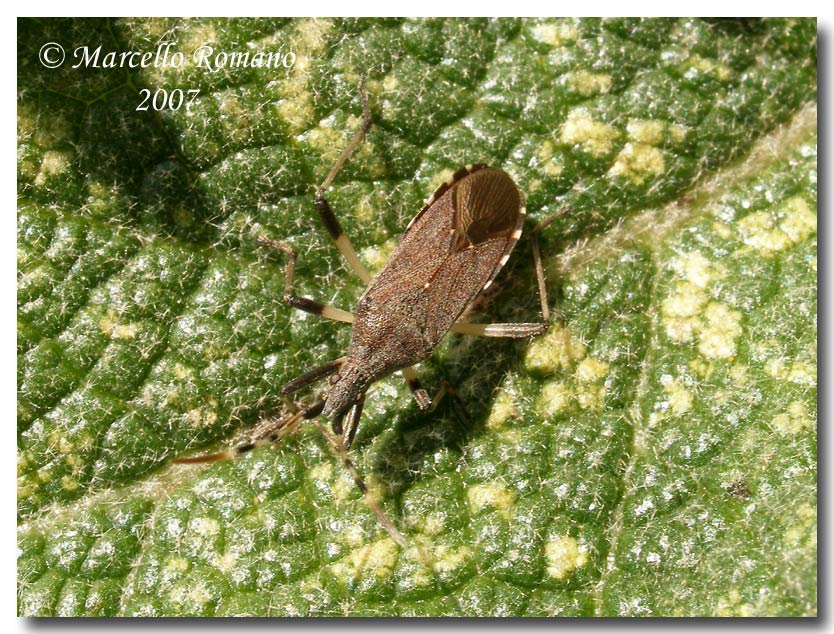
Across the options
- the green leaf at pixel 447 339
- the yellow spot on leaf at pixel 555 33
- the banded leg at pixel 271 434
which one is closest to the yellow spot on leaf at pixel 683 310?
the green leaf at pixel 447 339

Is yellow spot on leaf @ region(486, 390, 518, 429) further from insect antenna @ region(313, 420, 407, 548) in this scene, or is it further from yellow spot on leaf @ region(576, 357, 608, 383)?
insect antenna @ region(313, 420, 407, 548)

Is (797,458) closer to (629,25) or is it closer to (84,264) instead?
(629,25)

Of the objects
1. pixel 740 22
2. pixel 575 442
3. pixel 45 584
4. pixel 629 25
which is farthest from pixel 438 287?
pixel 45 584

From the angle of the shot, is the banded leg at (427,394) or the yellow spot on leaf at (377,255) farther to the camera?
the yellow spot on leaf at (377,255)

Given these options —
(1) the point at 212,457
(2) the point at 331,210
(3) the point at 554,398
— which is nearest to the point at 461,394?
(3) the point at 554,398

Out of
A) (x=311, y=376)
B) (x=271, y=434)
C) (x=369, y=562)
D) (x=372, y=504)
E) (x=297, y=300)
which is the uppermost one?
(x=297, y=300)

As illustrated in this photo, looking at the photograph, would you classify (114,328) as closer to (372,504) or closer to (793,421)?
(372,504)

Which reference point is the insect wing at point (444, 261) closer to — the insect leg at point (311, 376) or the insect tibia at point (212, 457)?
the insect leg at point (311, 376)

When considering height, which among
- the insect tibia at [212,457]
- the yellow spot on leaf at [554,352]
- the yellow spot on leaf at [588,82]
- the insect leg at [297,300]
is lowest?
the insect tibia at [212,457]
